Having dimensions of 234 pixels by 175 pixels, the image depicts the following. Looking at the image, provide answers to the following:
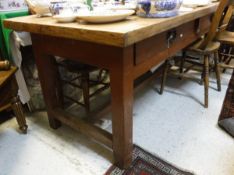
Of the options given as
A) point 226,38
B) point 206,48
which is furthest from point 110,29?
point 226,38

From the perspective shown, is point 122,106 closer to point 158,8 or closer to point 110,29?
point 110,29

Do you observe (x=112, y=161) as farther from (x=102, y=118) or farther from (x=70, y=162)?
(x=102, y=118)

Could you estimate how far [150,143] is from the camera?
4.54 feet

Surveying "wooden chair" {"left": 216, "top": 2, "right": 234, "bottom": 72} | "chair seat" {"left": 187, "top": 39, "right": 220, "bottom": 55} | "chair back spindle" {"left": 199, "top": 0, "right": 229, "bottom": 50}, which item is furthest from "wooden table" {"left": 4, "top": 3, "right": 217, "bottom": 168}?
"wooden chair" {"left": 216, "top": 2, "right": 234, "bottom": 72}

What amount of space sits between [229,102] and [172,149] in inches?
32.8

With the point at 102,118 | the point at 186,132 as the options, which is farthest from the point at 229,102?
the point at 102,118

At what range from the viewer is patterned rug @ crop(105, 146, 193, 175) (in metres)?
1.17

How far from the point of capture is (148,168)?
119 cm

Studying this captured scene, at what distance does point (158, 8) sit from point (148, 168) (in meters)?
0.86

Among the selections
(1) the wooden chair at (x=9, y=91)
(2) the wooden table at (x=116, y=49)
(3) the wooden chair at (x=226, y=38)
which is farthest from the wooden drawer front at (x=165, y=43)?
(1) the wooden chair at (x=9, y=91)

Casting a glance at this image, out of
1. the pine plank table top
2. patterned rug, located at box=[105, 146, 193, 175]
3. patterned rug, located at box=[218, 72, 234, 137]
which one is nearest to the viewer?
the pine plank table top

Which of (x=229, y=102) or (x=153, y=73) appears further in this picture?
(x=153, y=73)

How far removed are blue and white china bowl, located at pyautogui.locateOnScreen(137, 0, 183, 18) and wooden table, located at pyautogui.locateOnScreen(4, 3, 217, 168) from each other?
0.18 feet

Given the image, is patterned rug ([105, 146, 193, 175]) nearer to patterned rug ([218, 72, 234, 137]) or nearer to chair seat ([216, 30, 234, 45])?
patterned rug ([218, 72, 234, 137])
